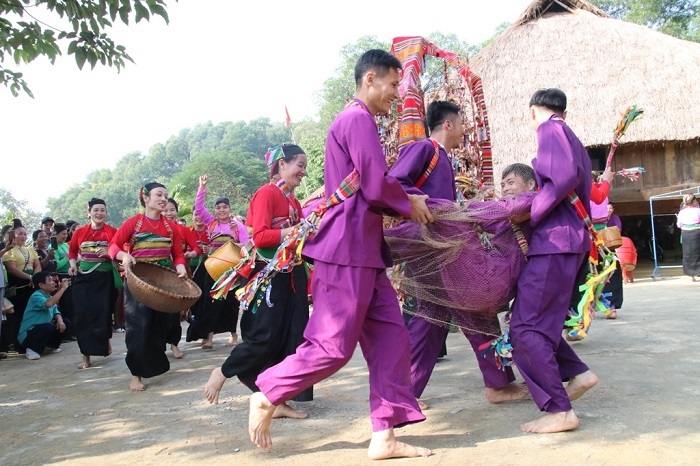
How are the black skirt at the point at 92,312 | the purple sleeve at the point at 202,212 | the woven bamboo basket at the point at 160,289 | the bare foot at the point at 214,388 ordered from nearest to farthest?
the bare foot at the point at 214,388
the woven bamboo basket at the point at 160,289
the black skirt at the point at 92,312
the purple sleeve at the point at 202,212

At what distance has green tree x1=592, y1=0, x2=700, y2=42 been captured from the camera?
25.7m

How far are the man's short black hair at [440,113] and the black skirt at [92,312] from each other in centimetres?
420

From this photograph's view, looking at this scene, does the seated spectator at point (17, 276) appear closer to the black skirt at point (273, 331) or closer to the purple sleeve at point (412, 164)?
the black skirt at point (273, 331)

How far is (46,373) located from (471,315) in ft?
15.5

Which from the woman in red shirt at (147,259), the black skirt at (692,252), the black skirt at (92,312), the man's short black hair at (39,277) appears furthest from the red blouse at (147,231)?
the black skirt at (692,252)

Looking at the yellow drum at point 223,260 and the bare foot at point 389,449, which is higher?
the yellow drum at point 223,260

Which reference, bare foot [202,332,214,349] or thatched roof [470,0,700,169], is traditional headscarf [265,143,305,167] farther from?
thatched roof [470,0,700,169]

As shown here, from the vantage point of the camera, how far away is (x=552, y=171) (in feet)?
11.5

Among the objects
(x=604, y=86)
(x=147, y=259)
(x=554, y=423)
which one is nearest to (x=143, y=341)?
(x=147, y=259)

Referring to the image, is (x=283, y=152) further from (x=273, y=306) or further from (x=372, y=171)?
(x=372, y=171)

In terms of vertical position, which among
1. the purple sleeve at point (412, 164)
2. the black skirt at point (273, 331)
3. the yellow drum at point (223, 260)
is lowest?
the black skirt at point (273, 331)

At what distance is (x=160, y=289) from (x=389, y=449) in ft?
9.49

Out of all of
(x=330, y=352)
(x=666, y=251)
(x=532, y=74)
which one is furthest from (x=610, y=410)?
(x=666, y=251)

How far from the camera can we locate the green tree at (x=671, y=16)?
2569 cm
